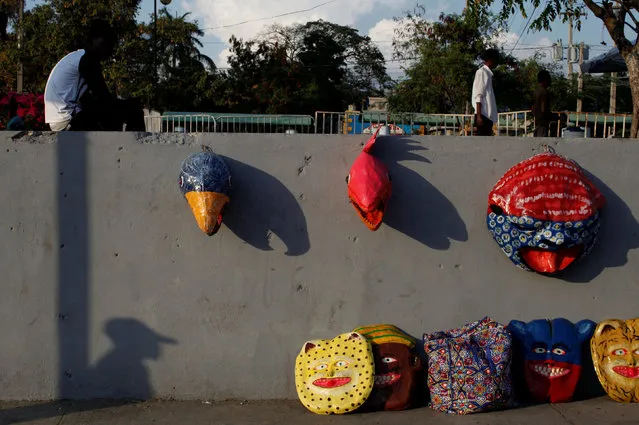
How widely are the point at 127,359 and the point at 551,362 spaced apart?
9.82ft

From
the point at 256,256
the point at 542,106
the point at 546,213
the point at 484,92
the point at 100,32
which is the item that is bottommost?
the point at 256,256

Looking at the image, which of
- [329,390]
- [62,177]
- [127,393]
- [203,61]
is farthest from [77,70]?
[203,61]

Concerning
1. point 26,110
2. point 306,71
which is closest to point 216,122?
point 26,110

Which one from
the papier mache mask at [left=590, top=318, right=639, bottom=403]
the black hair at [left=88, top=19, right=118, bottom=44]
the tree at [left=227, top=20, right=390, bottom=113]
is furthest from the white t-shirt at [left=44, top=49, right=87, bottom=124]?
the tree at [left=227, top=20, right=390, bottom=113]

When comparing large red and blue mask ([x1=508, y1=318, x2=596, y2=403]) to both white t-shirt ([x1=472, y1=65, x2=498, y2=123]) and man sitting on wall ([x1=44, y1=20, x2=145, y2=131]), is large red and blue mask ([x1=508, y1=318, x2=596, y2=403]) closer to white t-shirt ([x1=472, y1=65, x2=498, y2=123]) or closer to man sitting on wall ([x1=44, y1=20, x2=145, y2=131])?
white t-shirt ([x1=472, y1=65, x2=498, y2=123])

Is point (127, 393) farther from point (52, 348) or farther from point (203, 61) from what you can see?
point (203, 61)

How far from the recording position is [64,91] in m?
5.63

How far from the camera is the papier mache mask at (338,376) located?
480 cm

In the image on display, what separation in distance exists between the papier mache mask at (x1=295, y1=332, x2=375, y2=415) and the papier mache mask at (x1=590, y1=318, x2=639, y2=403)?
1.56 meters

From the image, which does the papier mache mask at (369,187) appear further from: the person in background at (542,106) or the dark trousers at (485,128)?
Answer: the person in background at (542,106)

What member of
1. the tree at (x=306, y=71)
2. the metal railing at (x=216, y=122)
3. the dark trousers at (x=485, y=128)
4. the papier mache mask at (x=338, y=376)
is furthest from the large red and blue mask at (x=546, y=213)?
the tree at (x=306, y=71)

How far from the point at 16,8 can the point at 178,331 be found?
34120 millimetres

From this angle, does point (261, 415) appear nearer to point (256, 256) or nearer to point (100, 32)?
point (256, 256)

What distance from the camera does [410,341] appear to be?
504 centimetres
